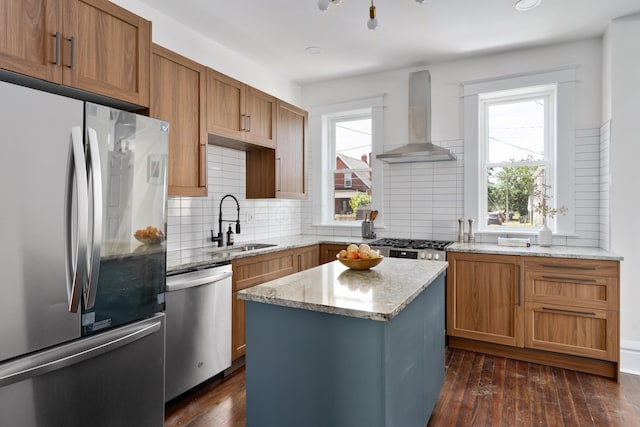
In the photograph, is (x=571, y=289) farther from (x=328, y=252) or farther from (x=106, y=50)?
(x=106, y=50)

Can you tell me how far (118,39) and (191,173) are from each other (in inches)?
38.6

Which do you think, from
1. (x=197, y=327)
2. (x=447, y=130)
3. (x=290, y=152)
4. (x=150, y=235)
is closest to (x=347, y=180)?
(x=290, y=152)

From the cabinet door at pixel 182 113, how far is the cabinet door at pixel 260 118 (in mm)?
580

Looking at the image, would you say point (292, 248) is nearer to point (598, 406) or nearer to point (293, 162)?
point (293, 162)

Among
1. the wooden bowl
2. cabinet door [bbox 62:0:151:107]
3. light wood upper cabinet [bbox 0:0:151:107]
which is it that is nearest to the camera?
light wood upper cabinet [bbox 0:0:151:107]

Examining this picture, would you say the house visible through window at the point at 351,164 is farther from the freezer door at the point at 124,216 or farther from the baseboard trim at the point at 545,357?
the freezer door at the point at 124,216

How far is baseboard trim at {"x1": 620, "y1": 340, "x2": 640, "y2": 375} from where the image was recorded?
9.77 ft

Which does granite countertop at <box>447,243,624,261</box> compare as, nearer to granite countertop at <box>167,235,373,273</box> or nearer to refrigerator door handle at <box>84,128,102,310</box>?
granite countertop at <box>167,235,373,273</box>

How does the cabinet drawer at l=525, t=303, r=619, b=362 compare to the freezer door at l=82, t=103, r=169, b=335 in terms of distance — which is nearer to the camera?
the freezer door at l=82, t=103, r=169, b=335

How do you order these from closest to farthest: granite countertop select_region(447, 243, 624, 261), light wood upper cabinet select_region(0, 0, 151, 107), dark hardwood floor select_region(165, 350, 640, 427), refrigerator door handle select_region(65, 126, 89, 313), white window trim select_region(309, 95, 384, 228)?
1. refrigerator door handle select_region(65, 126, 89, 313)
2. light wood upper cabinet select_region(0, 0, 151, 107)
3. dark hardwood floor select_region(165, 350, 640, 427)
4. granite countertop select_region(447, 243, 624, 261)
5. white window trim select_region(309, 95, 384, 228)

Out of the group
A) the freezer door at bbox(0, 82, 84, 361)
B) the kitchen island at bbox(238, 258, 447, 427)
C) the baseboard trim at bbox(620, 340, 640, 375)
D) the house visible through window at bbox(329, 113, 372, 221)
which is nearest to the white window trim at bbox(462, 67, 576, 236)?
the baseboard trim at bbox(620, 340, 640, 375)

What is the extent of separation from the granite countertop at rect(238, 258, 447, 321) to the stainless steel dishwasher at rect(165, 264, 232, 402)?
2.64 feet

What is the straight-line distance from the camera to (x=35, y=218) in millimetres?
1465

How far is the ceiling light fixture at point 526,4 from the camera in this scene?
2.79 metres
